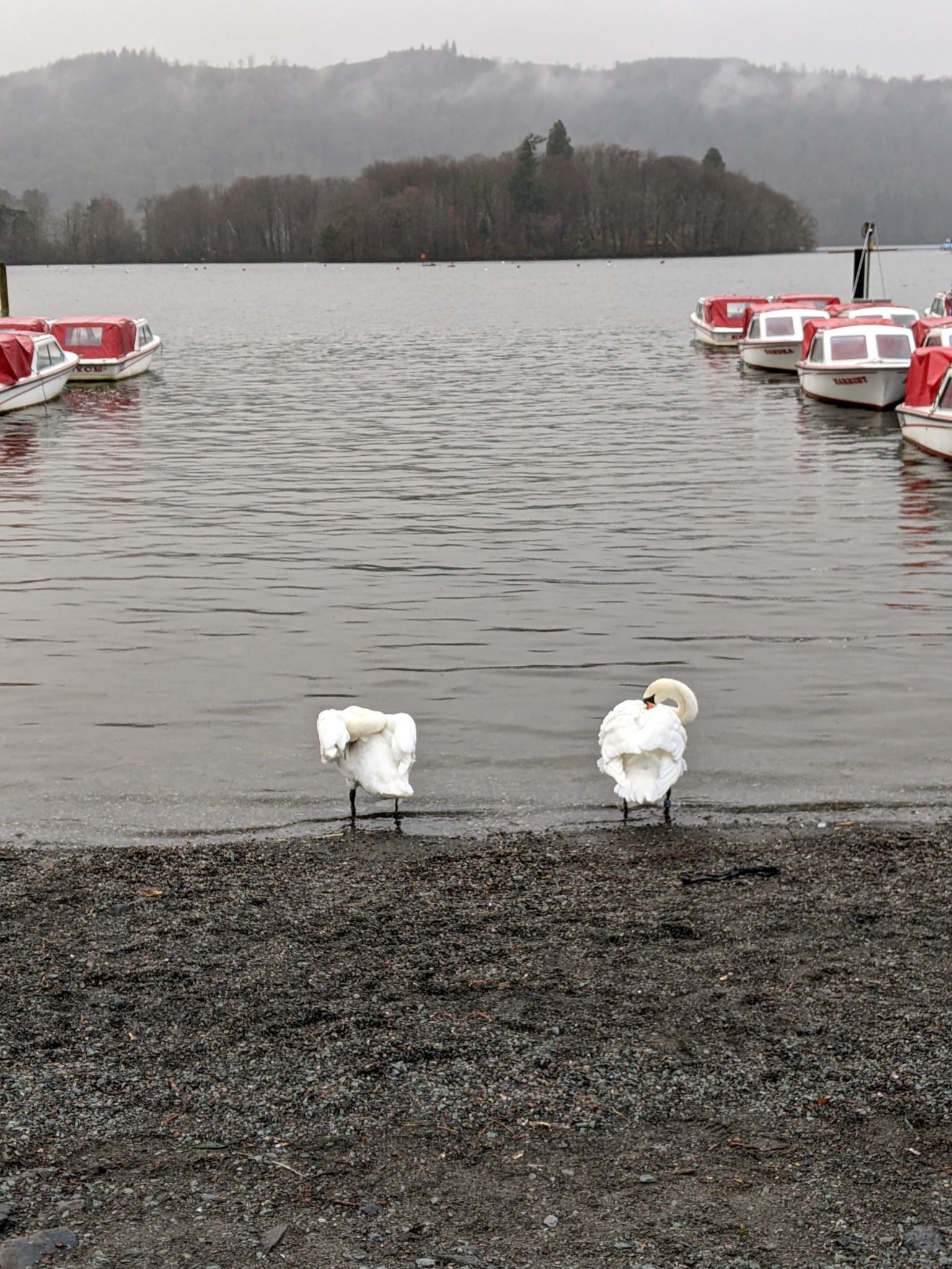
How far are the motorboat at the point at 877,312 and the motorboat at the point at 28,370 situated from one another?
23.5 meters

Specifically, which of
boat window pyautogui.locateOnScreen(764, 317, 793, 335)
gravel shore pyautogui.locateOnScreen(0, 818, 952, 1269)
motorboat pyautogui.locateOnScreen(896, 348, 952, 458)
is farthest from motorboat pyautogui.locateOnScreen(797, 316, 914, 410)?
gravel shore pyautogui.locateOnScreen(0, 818, 952, 1269)

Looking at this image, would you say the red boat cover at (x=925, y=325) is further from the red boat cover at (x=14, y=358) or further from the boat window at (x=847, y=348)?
the red boat cover at (x=14, y=358)

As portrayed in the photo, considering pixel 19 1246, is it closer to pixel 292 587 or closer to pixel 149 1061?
pixel 149 1061

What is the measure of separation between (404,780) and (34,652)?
7.07 meters

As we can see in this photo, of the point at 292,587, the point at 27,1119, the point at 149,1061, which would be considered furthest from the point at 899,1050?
the point at 292,587

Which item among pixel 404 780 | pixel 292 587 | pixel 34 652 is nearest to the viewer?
pixel 404 780

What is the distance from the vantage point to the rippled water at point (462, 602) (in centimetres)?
1146

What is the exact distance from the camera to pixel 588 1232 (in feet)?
17.2

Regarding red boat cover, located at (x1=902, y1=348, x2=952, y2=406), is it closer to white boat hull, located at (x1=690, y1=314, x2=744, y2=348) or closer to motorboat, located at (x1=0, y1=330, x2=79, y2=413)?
motorboat, located at (x1=0, y1=330, x2=79, y2=413)

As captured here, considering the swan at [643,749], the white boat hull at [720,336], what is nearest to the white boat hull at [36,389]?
the white boat hull at [720,336]

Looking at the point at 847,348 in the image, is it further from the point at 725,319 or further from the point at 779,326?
the point at 725,319

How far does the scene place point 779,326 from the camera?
49781mm

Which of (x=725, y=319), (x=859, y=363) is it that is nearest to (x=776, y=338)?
(x=725, y=319)

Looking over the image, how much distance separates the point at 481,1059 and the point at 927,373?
2635 cm
